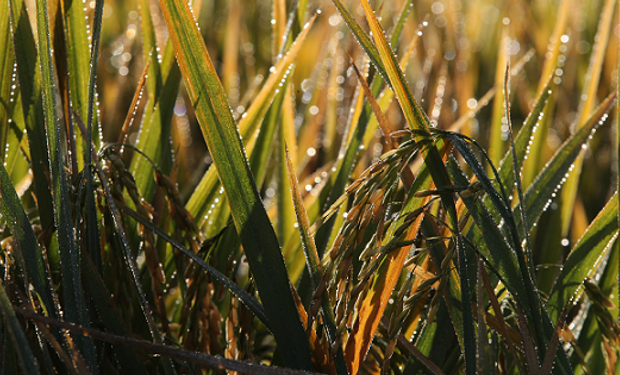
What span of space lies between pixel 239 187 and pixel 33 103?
32 centimetres

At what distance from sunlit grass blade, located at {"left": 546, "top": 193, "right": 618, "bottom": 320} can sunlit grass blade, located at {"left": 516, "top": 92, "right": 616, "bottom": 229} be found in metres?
0.08

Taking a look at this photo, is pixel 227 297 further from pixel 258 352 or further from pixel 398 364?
pixel 398 364

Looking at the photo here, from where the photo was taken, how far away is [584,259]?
665 mm

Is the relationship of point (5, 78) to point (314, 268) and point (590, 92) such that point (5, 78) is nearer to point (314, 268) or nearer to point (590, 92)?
point (314, 268)

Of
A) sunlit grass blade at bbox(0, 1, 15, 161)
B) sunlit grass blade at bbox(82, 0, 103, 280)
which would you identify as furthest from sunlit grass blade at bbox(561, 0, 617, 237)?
sunlit grass blade at bbox(0, 1, 15, 161)

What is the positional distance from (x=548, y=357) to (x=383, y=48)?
0.34m

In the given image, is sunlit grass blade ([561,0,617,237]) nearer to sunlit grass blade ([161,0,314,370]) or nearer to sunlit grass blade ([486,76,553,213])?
sunlit grass blade ([486,76,553,213])

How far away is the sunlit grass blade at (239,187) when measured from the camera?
0.55m

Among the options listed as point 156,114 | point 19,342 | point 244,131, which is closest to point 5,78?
point 156,114

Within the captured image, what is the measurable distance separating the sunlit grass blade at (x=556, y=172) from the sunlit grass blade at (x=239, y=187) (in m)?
0.39

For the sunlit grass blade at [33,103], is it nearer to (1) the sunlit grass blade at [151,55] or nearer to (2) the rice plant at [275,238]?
(2) the rice plant at [275,238]

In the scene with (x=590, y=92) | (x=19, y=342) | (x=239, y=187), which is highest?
(x=590, y=92)

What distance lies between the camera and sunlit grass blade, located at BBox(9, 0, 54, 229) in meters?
0.67

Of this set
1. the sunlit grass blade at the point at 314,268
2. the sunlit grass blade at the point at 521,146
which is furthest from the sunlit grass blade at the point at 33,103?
the sunlit grass blade at the point at 521,146
